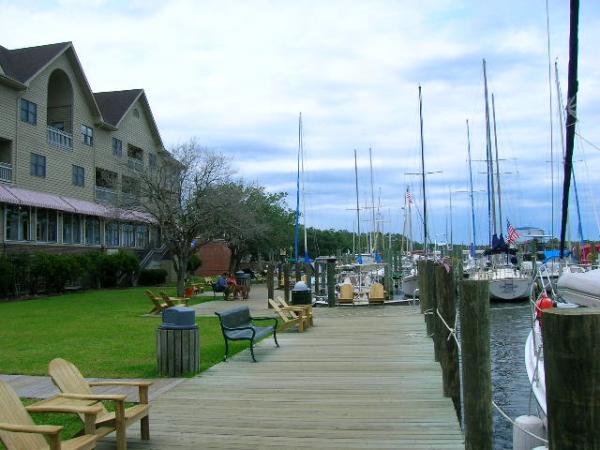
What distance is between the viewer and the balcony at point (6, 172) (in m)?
31.7

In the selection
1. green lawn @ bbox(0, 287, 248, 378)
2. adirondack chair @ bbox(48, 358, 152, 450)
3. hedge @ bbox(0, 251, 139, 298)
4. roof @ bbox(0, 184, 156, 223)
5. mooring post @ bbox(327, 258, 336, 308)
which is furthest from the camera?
roof @ bbox(0, 184, 156, 223)

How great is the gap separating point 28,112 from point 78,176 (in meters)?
6.26

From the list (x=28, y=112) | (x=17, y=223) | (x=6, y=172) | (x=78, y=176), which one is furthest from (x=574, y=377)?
(x=78, y=176)

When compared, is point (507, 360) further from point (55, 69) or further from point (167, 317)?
point (55, 69)

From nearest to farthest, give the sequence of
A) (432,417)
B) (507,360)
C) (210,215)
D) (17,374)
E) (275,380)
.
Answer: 1. (432,417)
2. (275,380)
3. (17,374)
4. (507,360)
5. (210,215)

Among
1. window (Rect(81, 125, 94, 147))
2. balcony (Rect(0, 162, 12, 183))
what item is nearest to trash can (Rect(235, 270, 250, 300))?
balcony (Rect(0, 162, 12, 183))

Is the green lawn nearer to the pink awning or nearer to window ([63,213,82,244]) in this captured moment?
the pink awning

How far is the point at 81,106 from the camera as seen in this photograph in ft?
133

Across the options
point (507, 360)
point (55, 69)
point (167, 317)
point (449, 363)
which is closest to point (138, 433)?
point (167, 317)

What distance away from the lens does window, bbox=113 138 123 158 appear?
147ft

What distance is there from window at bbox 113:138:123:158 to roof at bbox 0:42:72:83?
872cm

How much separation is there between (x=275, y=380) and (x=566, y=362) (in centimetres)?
690

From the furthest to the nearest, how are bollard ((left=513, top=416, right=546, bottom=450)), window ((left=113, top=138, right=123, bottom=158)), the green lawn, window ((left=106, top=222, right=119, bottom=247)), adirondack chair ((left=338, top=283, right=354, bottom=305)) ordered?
window ((left=113, top=138, right=123, bottom=158)) < window ((left=106, top=222, right=119, bottom=247)) < adirondack chair ((left=338, top=283, right=354, bottom=305)) < the green lawn < bollard ((left=513, top=416, right=546, bottom=450))

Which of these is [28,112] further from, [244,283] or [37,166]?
[244,283]
